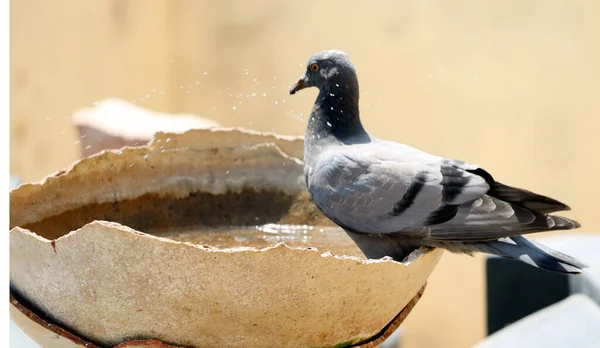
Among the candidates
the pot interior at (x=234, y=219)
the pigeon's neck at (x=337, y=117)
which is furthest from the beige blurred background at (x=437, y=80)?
the pigeon's neck at (x=337, y=117)

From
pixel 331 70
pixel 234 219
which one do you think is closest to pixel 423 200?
pixel 331 70

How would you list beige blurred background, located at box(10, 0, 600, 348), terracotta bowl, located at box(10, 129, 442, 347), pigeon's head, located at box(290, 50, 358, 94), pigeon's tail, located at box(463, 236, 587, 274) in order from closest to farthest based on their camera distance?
terracotta bowl, located at box(10, 129, 442, 347) < pigeon's tail, located at box(463, 236, 587, 274) < pigeon's head, located at box(290, 50, 358, 94) < beige blurred background, located at box(10, 0, 600, 348)

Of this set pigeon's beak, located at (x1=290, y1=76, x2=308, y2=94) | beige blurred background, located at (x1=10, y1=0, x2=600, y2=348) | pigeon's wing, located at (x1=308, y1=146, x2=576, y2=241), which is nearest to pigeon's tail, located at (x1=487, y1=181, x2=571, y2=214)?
pigeon's wing, located at (x1=308, y1=146, x2=576, y2=241)

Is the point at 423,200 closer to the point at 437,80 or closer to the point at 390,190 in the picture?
the point at 390,190

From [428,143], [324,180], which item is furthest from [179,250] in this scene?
[428,143]

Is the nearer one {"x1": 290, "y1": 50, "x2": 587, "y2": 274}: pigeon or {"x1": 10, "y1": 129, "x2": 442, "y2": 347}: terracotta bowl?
{"x1": 10, "y1": 129, "x2": 442, "y2": 347}: terracotta bowl

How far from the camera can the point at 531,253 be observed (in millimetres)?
767

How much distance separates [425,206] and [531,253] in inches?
5.0

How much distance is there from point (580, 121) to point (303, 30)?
87 cm

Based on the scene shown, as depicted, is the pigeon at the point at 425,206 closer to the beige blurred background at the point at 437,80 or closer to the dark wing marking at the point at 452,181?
the dark wing marking at the point at 452,181

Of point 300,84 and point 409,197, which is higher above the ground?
point 300,84

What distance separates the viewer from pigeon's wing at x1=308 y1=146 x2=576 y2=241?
0.77 m

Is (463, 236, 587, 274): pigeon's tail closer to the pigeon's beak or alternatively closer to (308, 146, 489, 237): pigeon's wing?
(308, 146, 489, 237): pigeon's wing

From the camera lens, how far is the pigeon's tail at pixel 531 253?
0.75 meters
